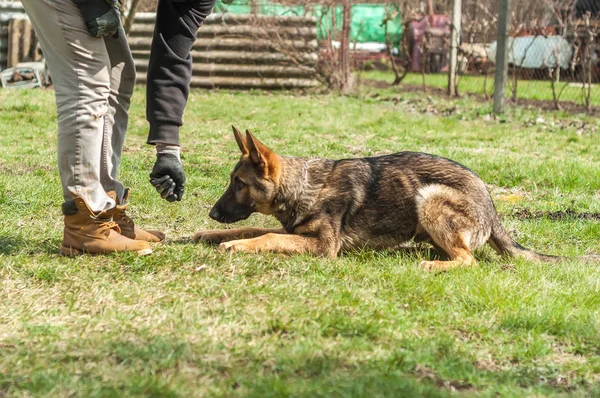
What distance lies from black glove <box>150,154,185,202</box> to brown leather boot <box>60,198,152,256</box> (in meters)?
0.36

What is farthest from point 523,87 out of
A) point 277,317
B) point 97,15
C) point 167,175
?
point 277,317

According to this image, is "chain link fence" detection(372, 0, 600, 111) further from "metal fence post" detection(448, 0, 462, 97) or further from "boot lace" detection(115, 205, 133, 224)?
"boot lace" detection(115, 205, 133, 224)

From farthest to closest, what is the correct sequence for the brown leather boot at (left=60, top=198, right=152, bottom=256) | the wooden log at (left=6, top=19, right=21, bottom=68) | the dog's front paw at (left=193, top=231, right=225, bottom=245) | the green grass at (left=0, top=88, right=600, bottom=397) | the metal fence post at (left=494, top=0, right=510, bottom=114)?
the wooden log at (left=6, top=19, right=21, bottom=68) → the metal fence post at (left=494, top=0, right=510, bottom=114) → the dog's front paw at (left=193, top=231, right=225, bottom=245) → the brown leather boot at (left=60, top=198, right=152, bottom=256) → the green grass at (left=0, top=88, right=600, bottom=397)

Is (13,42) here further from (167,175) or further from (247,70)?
(167,175)

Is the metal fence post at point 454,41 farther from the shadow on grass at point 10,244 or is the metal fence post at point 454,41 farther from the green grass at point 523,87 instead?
the shadow on grass at point 10,244

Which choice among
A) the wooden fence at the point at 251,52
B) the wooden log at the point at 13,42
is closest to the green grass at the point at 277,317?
the wooden fence at the point at 251,52

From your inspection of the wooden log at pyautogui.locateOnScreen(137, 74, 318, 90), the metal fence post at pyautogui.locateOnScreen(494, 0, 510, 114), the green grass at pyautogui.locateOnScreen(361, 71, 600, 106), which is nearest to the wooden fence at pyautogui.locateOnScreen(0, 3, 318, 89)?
the wooden log at pyautogui.locateOnScreen(137, 74, 318, 90)

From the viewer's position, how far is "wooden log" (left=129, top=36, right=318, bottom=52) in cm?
1612

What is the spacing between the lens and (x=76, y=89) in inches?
178

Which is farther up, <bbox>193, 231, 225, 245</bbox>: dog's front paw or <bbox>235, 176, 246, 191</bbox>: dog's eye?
<bbox>235, 176, 246, 191</bbox>: dog's eye

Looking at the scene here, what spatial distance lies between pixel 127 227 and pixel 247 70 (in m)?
11.5

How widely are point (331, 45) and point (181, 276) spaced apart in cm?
1245

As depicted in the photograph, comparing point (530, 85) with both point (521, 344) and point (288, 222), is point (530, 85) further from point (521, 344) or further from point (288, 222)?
point (521, 344)

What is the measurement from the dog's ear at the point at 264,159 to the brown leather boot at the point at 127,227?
0.80 meters
